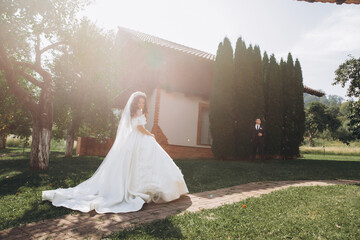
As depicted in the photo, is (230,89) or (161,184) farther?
(230,89)

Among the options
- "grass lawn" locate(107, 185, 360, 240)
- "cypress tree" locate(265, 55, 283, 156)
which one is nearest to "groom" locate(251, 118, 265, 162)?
"cypress tree" locate(265, 55, 283, 156)

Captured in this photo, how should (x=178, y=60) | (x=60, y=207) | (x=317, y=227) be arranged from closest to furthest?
(x=317, y=227), (x=60, y=207), (x=178, y=60)

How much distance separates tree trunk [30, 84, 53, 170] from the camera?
24.8 ft

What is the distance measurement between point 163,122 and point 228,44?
5.55 meters

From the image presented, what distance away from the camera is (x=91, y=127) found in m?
15.0

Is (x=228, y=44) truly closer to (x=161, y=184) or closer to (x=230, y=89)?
(x=230, y=89)

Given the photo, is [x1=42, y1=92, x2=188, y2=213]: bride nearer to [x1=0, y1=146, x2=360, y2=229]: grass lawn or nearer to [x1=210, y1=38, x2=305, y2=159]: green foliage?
[x1=0, y1=146, x2=360, y2=229]: grass lawn

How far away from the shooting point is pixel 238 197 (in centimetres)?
502

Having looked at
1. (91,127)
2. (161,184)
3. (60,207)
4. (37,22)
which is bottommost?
(60,207)

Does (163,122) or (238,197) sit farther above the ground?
(163,122)

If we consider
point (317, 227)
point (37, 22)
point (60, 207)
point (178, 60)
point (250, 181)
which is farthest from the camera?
point (178, 60)

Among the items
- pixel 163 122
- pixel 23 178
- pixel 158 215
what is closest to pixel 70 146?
pixel 163 122

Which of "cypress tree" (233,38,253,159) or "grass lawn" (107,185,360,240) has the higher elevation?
"cypress tree" (233,38,253,159)

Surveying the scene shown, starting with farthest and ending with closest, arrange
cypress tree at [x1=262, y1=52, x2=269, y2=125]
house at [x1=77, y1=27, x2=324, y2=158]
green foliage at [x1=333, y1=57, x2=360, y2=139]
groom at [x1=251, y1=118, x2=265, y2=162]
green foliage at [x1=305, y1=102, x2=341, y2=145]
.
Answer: green foliage at [x1=305, y1=102, x2=341, y2=145]
green foliage at [x1=333, y1=57, x2=360, y2=139]
cypress tree at [x1=262, y1=52, x2=269, y2=125]
house at [x1=77, y1=27, x2=324, y2=158]
groom at [x1=251, y1=118, x2=265, y2=162]
